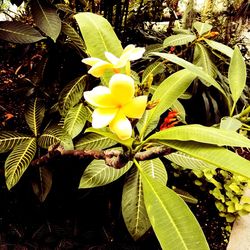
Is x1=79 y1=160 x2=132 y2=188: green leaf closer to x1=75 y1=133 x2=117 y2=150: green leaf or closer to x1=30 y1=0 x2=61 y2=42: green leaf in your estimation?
x1=75 y1=133 x2=117 y2=150: green leaf


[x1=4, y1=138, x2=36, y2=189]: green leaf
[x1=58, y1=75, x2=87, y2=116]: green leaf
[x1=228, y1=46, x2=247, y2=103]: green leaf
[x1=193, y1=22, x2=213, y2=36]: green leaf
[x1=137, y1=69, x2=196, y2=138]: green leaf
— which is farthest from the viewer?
[x1=193, y1=22, x2=213, y2=36]: green leaf

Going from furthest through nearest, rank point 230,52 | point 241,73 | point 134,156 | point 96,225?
1. point 96,225
2. point 230,52
3. point 241,73
4. point 134,156

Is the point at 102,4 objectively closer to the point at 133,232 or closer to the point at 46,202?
the point at 46,202

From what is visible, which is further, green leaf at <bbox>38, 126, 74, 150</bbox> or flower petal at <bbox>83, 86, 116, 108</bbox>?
green leaf at <bbox>38, 126, 74, 150</bbox>

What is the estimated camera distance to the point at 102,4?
6.64ft

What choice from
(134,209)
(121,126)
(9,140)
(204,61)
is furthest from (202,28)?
(121,126)

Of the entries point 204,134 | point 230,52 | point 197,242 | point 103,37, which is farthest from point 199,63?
point 197,242

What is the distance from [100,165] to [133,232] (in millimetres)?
286

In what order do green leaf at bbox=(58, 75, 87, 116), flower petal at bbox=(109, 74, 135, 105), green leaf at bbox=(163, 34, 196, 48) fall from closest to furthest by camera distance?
flower petal at bbox=(109, 74, 135, 105) < green leaf at bbox=(58, 75, 87, 116) < green leaf at bbox=(163, 34, 196, 48)

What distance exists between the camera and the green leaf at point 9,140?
3.99 feet

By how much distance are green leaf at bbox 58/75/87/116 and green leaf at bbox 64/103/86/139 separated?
35 mm

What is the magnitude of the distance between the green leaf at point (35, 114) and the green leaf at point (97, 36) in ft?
2.08

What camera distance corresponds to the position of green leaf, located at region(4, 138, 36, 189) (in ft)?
3.63

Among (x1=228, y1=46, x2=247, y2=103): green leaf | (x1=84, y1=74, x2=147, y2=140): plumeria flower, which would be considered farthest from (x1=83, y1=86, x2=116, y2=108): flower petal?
(x1=228, y1=46, x2=247, y2=103): green leaf
